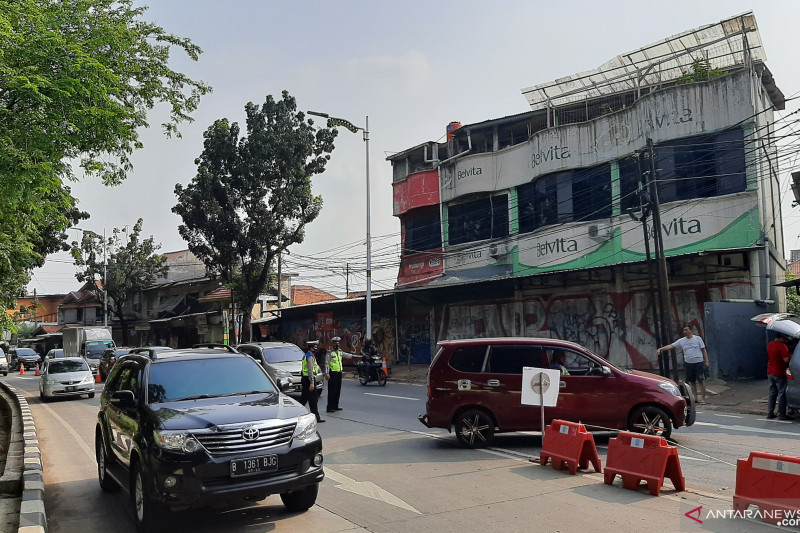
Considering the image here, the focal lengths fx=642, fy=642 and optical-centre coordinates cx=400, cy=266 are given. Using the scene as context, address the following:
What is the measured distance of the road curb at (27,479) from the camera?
6.41 meters

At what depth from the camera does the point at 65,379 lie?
76.5 ft

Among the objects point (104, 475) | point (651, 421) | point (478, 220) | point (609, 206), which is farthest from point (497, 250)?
point (104, 475)

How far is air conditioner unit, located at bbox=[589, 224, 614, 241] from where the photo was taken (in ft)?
81.6

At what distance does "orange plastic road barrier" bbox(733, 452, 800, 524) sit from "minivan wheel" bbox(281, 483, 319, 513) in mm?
4186

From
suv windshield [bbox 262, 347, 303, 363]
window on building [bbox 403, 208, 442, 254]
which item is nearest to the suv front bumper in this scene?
suv windshield [bbox 262, 347, 303, 363]

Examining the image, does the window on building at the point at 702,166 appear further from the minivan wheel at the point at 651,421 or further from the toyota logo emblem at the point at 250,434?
the toyota logo emblem at the point at 250,434

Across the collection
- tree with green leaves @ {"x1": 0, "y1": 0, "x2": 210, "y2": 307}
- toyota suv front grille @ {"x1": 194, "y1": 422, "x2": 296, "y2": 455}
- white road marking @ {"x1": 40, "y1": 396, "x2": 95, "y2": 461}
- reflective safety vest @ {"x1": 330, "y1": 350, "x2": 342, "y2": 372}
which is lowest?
white road marking @ {"x1": 40, "y1": 396, "x2": 95, "y2": 461}

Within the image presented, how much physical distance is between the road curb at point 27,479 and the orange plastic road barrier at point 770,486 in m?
6.62

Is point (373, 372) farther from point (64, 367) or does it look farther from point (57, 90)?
point (57, 90)

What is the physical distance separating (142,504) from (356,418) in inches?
342

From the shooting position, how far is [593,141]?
26000 mm

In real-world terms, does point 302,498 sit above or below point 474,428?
below

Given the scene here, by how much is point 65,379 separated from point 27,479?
55.3 ft

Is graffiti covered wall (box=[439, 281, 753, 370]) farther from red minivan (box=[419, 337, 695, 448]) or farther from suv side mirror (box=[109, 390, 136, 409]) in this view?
suv side mirror (box=[109, 390, 136, 409])
